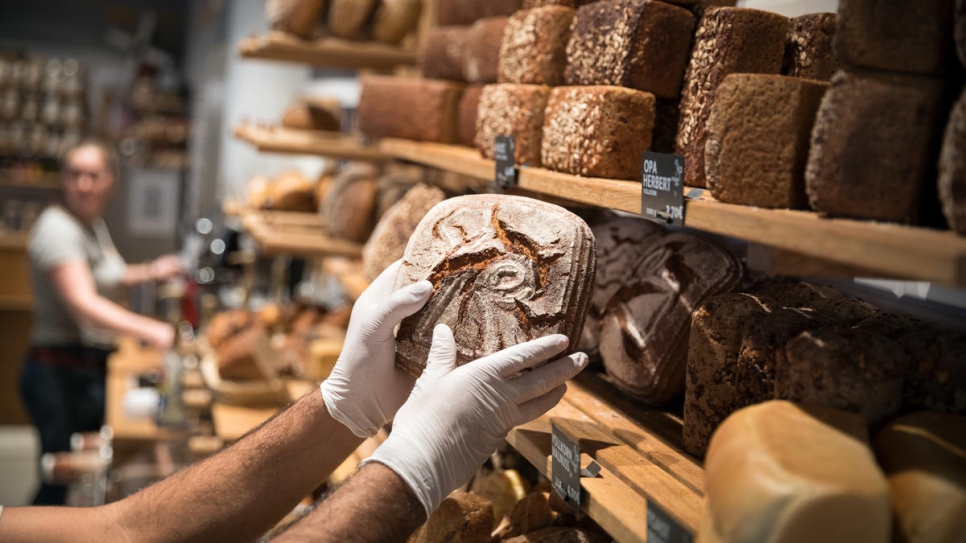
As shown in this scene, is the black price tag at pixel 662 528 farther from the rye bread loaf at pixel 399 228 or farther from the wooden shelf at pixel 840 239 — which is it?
the rye bread loaf at pixel 399 228

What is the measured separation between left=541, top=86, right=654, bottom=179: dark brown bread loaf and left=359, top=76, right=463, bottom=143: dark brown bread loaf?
921mm

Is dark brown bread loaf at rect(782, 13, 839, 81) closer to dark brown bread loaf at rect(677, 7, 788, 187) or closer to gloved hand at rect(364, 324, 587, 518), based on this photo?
dark brown bread loaf at rect(677, 7, 788, 187)

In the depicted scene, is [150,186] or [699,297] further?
[150,186]

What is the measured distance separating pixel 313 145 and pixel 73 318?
1578mm

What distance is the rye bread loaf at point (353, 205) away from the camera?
10.3ft

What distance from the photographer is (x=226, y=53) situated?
7.05 meters

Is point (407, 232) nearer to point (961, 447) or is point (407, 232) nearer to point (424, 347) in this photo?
point (424, 347)

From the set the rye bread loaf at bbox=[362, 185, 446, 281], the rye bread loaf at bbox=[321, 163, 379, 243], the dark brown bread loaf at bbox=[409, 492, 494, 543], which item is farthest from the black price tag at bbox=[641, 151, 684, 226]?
the rye bread loaf at bbox=[321, 163, 379, 243]

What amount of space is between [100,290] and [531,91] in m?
3.31

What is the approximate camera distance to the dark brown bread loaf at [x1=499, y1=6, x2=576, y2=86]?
181 cm

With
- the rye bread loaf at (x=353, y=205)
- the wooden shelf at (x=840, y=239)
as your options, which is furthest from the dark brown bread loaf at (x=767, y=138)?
the rye bread loaf at (x=353, y=205)

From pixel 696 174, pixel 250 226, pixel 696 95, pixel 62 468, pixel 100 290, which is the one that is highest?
pixel 696 95

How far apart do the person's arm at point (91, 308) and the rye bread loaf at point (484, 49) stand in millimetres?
2302

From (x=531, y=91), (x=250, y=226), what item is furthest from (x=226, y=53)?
(x=531, y=91)
